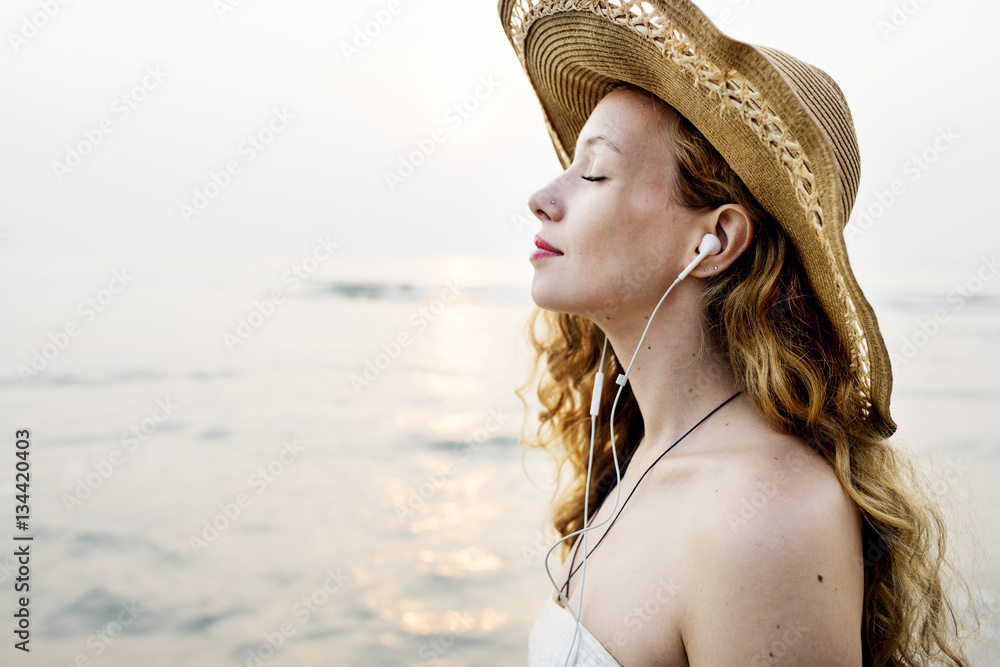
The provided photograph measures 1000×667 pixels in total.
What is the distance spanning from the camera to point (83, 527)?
581 cm

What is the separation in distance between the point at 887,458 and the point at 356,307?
21.4 meters

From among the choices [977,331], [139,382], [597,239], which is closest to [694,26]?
[597,239]

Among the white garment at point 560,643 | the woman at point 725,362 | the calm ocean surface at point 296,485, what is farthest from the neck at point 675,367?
the calm ocean surface at point 296,485

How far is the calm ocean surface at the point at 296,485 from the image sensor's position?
4.60 metres

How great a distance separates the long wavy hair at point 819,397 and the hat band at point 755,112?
0.30 ft

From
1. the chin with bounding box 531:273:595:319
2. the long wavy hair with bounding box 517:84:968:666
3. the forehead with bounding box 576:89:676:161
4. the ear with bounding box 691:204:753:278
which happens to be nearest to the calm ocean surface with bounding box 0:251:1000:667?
the long wavy hair with bounding box 517:84:968:666

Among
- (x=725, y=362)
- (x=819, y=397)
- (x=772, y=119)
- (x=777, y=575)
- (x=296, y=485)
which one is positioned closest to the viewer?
(x=777, y=575)

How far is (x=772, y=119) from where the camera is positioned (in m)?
1.58

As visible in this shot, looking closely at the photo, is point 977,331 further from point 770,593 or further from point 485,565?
point 770,593

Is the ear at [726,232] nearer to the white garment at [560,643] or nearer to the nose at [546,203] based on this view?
the nose at [546,203]

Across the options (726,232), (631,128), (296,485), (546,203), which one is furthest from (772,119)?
(296,485)

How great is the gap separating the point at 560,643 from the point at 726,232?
3.84 ft

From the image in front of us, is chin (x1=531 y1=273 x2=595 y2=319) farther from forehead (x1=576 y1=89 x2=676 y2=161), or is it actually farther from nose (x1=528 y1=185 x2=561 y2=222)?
forehead (x1=576 y1=89 x2=676 y2=161)

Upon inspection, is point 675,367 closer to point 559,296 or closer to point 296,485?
point 559,296
